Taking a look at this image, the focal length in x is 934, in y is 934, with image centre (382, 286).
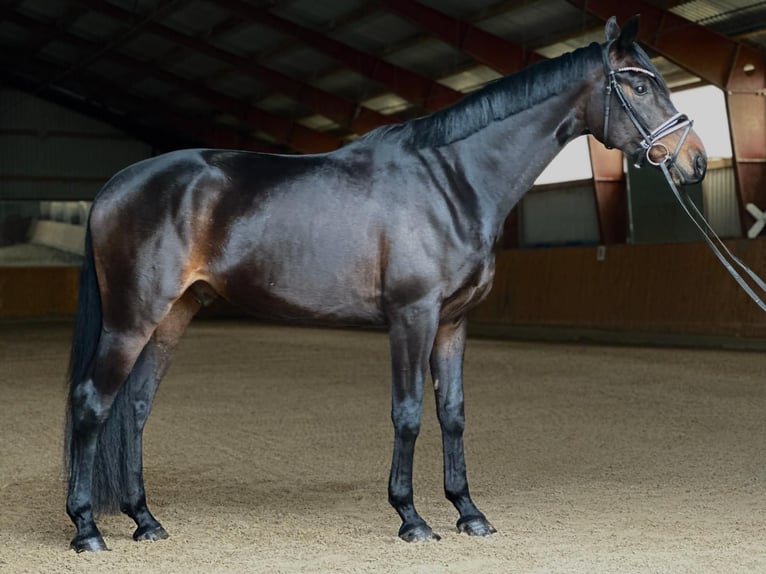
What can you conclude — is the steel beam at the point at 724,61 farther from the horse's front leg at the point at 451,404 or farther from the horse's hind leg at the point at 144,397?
the horse's hind leg at the point at 144,397

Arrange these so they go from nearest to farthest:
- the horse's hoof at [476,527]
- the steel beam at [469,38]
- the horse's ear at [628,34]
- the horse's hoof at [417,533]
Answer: the horse's ear at [628,34]
the horse's hoof at [417,533]
the horse's hoof at [476,527]
the steel beam at [469,38]

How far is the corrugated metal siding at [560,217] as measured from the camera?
2056 cm

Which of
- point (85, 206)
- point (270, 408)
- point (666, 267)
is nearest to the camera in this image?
point (270, 408)

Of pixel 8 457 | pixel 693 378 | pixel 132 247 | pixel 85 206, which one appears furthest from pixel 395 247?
pixel 85 206

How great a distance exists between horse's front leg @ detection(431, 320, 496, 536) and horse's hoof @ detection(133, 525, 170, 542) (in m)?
1.36

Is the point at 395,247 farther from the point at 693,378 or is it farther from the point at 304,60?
the point at 304,60

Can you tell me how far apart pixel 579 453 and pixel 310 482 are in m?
2.01

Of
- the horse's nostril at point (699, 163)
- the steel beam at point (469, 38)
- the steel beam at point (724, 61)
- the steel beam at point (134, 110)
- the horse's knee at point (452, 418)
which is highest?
the steel beam at point (134, 110)

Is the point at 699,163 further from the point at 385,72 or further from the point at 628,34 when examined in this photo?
the point at 385,72

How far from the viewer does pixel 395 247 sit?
14.1 ft

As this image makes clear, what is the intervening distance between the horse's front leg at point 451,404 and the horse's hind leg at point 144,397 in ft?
4.24

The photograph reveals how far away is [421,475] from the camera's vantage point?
5781 millimetres

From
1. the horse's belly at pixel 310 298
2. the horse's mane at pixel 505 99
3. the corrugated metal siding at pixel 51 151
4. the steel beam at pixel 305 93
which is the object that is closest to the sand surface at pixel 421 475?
the horse's belly at pixel 310 298

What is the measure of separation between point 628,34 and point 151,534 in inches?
126
